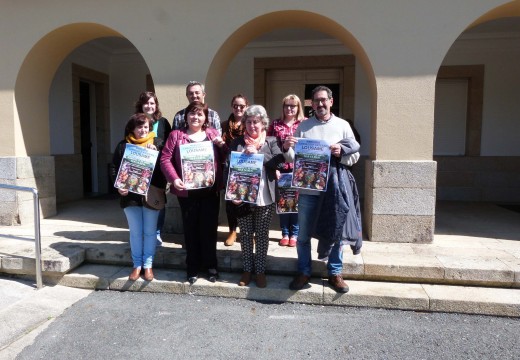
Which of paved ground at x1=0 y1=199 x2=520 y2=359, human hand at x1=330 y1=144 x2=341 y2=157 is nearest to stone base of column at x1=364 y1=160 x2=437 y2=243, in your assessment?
paved ground at x1=0 y1=199 x2=520 y2=359

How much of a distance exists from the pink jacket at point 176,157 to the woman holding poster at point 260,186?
209 millimetres

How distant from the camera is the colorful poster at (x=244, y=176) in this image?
3423 mm

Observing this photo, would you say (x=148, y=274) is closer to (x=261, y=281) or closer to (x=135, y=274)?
(x=135, y=274)

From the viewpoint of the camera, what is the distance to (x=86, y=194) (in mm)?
8820

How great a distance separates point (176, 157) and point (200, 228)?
736mm

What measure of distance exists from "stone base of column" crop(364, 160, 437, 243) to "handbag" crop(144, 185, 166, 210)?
2.50 meters

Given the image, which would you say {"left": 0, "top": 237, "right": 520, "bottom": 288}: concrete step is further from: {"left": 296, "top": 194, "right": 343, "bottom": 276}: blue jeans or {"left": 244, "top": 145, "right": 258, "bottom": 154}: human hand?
{"left": 244, "top": 145, "right": 258, "bottom": 154}: human hand

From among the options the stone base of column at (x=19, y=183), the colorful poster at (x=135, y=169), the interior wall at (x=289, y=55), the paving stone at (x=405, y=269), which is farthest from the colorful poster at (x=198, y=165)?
the interior wall at (x=289, y=55)

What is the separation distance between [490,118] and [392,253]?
5.15 m

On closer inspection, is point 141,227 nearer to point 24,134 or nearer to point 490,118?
point 24,134

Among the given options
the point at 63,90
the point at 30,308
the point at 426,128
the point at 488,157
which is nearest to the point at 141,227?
the point at 30,308

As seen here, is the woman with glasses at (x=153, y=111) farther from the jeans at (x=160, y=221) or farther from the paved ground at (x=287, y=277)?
the paved ground at (x=287, y=277)

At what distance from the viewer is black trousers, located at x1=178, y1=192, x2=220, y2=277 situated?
12.2 feet

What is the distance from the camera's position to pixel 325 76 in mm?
8047
